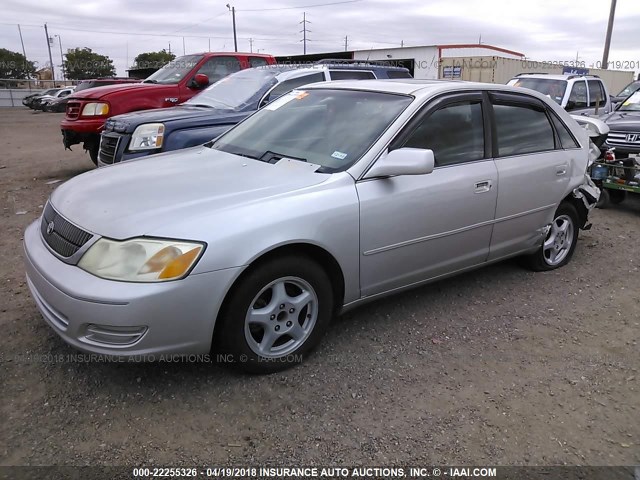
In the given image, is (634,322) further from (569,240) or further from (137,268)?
(137,268)

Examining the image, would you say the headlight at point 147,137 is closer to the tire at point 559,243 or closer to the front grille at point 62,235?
the front grille at point 62,235

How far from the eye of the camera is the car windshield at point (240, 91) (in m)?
7.02

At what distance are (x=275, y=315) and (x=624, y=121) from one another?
652cm

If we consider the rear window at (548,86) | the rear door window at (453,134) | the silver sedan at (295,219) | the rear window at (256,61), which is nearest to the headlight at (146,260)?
the silver sedan at (295,219)

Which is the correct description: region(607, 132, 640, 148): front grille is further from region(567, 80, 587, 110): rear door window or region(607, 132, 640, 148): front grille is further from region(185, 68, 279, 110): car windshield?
region(185, 68, 279, 110): car windshield

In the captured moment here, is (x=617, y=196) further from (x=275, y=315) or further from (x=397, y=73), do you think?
(x=275, y=315)

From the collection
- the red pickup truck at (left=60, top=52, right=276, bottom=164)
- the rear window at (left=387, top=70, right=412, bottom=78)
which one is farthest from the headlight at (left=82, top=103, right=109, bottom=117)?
the rear window at (left=387, top=70, right=412, bottom=78)

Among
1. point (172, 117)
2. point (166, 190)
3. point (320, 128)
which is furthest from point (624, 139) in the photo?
point (166, 190)

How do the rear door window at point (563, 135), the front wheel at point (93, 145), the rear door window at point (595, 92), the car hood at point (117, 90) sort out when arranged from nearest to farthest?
1. the rear door window at point (563, 135)
2. the car hood at point (117, 90)
3. the front wheel at point (93, 145)
4. the rear door window at point (595, 92)

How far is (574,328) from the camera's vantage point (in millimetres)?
3738

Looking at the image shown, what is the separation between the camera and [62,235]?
2836 mm

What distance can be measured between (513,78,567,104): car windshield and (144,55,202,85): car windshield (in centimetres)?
635

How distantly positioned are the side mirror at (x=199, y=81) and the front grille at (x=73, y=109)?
1814mm

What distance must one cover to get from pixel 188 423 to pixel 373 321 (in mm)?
1566
